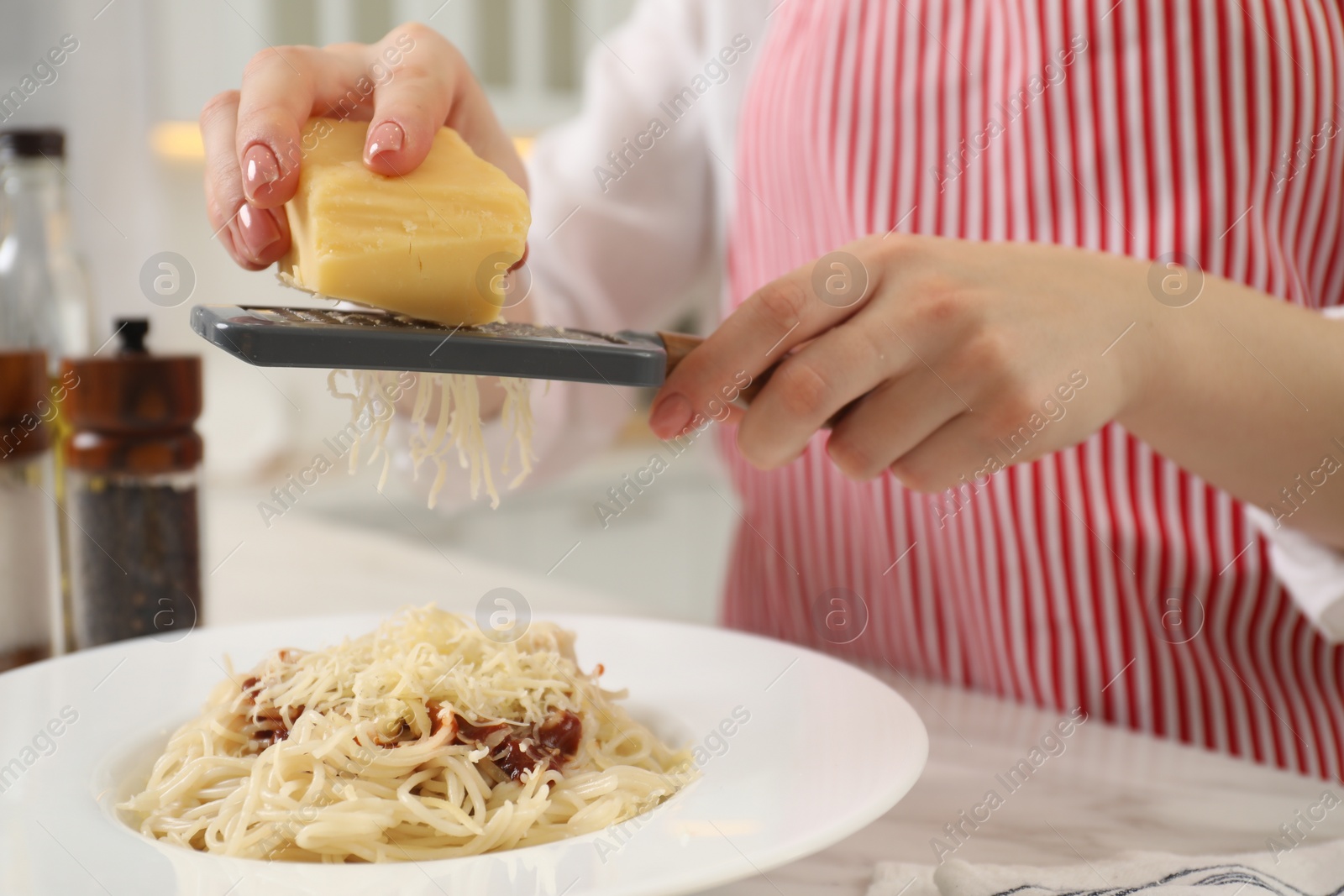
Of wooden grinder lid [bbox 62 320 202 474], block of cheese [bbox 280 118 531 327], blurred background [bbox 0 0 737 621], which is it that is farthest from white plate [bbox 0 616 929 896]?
blurred background [bbox 0 0 737 621]

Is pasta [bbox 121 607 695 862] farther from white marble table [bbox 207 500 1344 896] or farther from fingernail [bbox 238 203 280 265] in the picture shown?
fingernail [bbox 238 203 280 265]

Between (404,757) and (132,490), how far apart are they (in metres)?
0.50

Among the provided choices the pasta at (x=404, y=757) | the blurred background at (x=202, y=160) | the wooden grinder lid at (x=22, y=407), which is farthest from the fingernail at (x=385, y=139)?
the blurred background at (x=202, y=160)

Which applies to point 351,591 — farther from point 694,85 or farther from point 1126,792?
point 1126,792

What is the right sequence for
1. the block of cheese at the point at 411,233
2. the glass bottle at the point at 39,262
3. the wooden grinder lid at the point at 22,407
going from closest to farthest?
the block of cheese at the point at 411,233 < the wooden grinder lid at the point at 22,407 < the glass bottle at the point at 39,262

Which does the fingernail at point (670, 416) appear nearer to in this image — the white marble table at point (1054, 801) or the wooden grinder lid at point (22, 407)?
the white marble table at point (1054, 801)

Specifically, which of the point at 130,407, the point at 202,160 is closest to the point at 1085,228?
the point at 130,407

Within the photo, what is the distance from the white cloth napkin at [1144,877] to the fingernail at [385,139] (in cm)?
62

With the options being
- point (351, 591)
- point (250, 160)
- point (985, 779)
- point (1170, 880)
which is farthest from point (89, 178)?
point (1170, 880)

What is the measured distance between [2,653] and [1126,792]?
3.54 ft

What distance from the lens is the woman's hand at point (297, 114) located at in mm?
774

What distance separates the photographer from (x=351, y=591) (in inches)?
64.7

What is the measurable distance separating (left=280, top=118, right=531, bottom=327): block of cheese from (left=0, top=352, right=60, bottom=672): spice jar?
43 centimetres

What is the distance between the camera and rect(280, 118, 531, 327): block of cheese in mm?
749
